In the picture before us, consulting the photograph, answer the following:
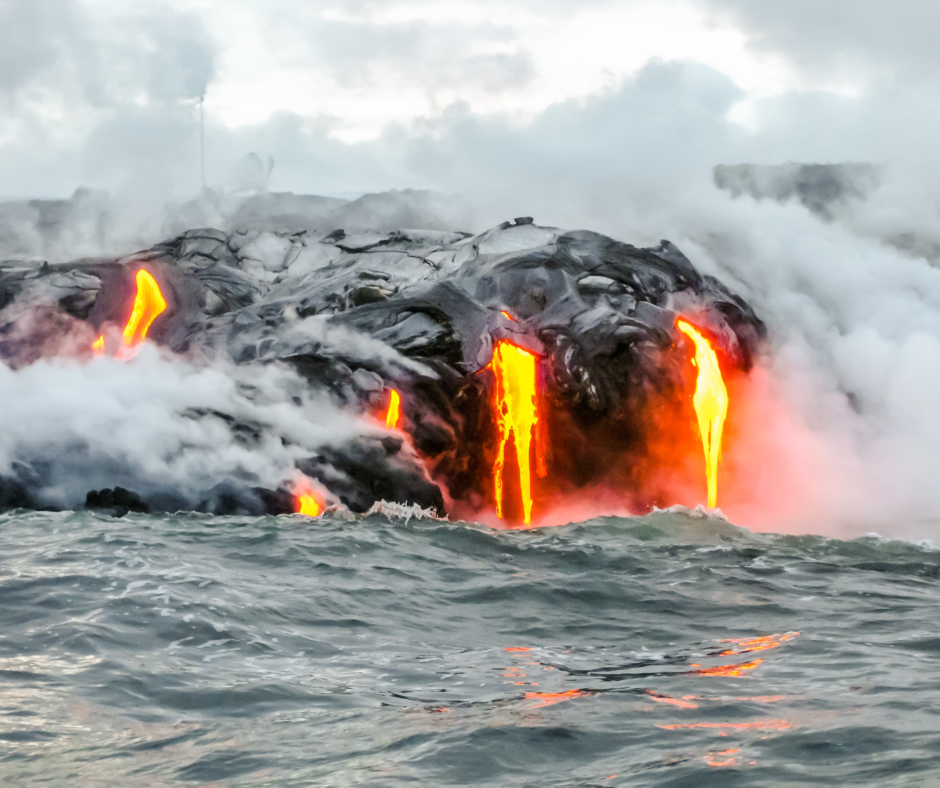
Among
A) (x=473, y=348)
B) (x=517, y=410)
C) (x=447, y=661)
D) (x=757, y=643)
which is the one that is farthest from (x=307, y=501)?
(x=757, y=643)

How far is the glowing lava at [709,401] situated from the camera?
60.6 feet

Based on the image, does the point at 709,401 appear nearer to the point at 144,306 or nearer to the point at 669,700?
the point at 144,306

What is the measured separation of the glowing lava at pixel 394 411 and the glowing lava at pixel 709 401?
544 cm

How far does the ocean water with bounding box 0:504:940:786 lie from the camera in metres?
5.23

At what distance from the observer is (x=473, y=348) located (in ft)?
55.0

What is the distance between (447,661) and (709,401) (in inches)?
480

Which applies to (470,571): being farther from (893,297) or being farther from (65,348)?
(893,297)

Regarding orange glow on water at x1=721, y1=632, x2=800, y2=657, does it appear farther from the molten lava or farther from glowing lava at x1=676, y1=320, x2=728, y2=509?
the molten lava

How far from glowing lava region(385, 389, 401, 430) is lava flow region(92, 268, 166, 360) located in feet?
16.1

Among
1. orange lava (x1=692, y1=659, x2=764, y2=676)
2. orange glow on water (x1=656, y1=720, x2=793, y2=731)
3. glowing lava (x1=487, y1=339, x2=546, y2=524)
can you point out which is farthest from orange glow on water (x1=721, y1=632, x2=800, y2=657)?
glowing lava (x1=487, y1=339, x2=546, y2=524)

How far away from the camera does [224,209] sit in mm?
24312

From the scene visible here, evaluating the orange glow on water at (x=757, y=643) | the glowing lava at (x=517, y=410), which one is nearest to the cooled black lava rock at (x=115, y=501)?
the glowing lava at (x=517, y=410)

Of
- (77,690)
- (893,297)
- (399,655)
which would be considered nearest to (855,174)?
(893,297)

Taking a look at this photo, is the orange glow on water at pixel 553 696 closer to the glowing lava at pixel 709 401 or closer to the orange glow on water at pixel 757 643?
the orange glow on water at pixel 757 643
